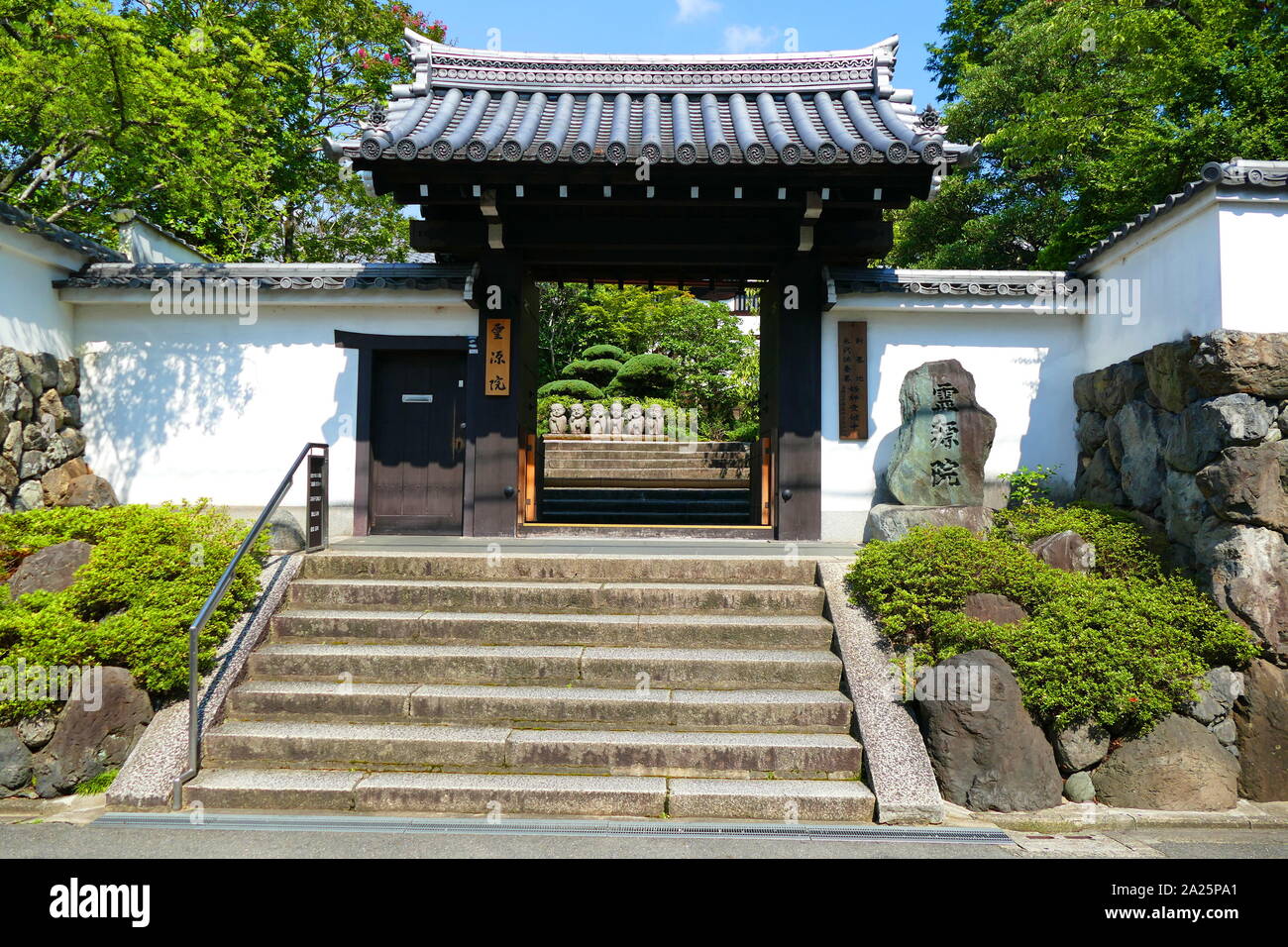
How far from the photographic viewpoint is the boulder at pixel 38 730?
4.85 meters

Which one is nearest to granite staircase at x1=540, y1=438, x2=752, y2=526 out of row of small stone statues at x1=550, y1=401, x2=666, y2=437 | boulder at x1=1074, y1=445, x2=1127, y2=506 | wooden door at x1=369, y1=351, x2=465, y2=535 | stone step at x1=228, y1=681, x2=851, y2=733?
wooden door at x1=369, y1=351, x2=465, y2=535

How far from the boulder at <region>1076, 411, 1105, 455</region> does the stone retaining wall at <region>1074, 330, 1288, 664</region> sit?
1149 millimetres

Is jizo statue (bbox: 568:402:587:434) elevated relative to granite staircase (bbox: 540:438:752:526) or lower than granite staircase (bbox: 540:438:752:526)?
elevated

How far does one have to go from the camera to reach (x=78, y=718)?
4.91 metres

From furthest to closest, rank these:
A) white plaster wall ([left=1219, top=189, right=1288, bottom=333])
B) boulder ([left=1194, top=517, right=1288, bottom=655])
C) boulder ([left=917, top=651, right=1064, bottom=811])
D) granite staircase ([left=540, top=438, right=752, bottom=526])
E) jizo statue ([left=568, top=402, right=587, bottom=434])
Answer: jizo statue ([left=568, top=402, right=587, bottom=434])
granite staircase ([left=540, top=438, right=752, bottom=526])
white plaster wall ([left=1219, top=189, right=1288, bottom=333])
boulder ([left=1194, top=517, right=1288, bottom=655])
boulder ([left=917, top=651, right=1064, bottom=811])

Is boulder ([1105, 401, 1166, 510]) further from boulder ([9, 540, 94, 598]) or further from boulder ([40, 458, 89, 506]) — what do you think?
boulder ([40, 458, 89, 506])

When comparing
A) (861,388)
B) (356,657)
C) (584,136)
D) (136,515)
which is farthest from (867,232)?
(136,515)

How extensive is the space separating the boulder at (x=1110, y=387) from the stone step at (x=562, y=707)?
461cm

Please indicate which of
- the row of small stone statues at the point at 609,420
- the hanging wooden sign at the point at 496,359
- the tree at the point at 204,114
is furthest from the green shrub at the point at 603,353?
the hanging wooden sign at the point at 496,359

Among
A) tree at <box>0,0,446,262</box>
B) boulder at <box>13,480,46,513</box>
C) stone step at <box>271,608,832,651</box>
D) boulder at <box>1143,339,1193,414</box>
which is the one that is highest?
tree at <box>0,0,446,262</box>

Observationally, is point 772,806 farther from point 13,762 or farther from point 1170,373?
point 1170,373

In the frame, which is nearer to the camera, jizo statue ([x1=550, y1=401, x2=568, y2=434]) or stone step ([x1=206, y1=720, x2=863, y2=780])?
stone step ([x1=206, y1=720, x2=863, y2=780])

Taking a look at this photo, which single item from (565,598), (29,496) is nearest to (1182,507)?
(565,598)

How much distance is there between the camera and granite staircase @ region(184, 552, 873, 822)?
182 inches
